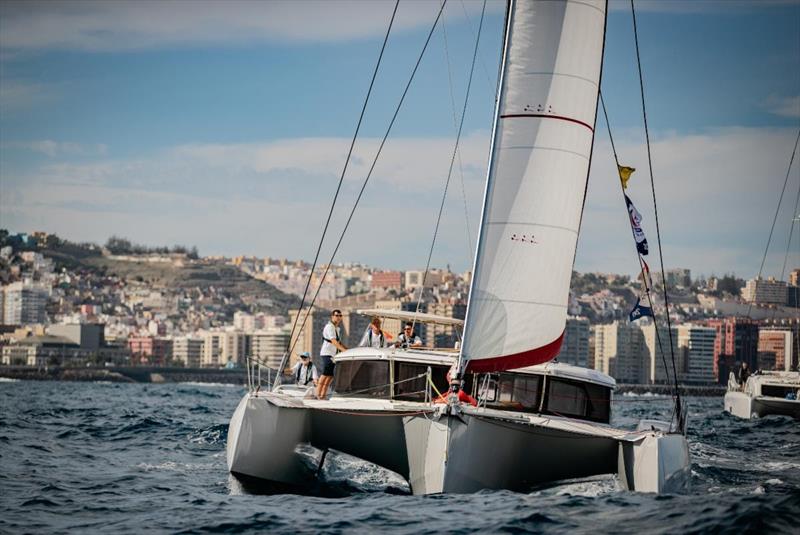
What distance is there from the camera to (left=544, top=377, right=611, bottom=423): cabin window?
48.3 ft

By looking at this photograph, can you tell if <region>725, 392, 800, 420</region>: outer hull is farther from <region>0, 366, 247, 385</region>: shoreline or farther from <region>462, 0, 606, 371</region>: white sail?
<region>0, 366, 247, 385</region>: shoreline

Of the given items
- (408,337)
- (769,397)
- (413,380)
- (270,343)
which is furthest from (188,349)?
(413,380)

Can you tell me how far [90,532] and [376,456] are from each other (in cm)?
395

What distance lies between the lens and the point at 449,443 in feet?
41.6

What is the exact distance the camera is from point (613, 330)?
162125 millimetres

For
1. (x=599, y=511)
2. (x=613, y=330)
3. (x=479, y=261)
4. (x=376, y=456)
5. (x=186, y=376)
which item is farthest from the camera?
(x=613, y=330)

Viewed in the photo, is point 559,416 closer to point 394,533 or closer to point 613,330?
point 394,533

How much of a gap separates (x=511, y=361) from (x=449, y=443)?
1.12m

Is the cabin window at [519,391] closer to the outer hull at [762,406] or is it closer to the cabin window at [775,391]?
the outer hull at [762,406]

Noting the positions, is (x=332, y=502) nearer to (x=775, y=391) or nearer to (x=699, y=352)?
(x=775, y=391)

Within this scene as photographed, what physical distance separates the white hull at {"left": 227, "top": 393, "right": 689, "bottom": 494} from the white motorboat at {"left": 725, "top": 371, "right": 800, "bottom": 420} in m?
26.2

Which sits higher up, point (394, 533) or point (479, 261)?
point (479, 261)

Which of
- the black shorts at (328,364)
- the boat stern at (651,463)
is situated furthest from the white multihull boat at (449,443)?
the black shorts at (328,364)

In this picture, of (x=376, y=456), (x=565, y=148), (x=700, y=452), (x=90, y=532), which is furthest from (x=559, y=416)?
(x=700, y=452)
